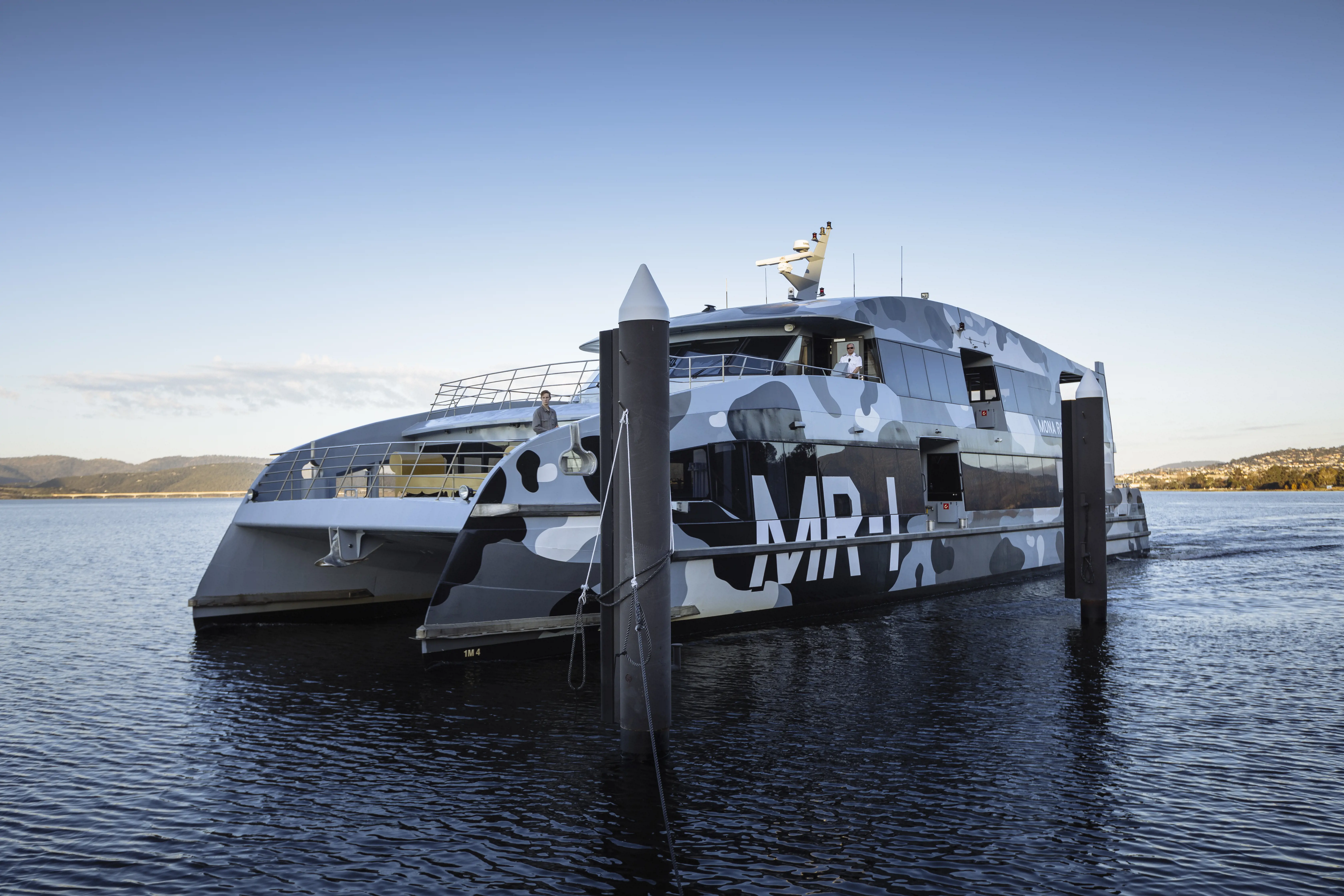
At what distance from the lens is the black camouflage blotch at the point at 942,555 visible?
1511cm

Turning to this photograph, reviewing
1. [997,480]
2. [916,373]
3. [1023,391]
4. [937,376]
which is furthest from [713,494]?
[1023,391]

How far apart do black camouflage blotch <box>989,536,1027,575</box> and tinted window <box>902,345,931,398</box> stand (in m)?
3.60

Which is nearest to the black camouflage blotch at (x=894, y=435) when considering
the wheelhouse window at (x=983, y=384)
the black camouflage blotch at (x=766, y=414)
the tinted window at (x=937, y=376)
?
the tinted window at (x=937, y=376)

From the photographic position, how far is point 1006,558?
56.9 feet

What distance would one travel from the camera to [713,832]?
566cm

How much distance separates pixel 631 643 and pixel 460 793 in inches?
61.8

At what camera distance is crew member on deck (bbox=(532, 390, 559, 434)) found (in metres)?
11.1

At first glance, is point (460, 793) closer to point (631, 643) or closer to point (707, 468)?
point (631, 643)

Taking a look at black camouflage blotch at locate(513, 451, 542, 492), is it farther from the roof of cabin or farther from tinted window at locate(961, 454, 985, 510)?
tinted window at locate(961, 454, 985, 510)

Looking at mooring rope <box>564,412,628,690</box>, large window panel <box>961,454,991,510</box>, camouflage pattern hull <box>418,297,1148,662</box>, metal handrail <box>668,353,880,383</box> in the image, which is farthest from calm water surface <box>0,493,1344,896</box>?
metal handrail <box>668,353,880,383</box>

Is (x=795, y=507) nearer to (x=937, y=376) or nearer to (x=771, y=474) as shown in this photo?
(x=771, y=474)

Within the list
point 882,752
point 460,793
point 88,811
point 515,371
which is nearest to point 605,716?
point 460,793

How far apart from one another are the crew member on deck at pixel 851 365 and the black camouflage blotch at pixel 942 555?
3313mm

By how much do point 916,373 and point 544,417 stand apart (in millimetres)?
6987
